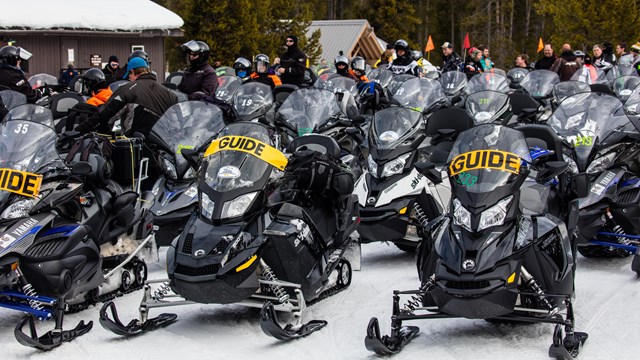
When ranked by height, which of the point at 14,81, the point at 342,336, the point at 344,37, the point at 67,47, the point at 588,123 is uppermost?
the point at 588,123

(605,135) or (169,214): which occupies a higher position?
(605,135)

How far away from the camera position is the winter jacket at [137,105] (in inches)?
414

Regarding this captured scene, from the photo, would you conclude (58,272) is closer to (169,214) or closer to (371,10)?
(169,214)

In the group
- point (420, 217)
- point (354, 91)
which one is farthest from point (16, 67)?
point (420, 217)

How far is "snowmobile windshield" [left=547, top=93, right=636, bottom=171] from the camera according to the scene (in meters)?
9.72

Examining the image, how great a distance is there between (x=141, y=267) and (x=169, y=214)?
2.03 ft

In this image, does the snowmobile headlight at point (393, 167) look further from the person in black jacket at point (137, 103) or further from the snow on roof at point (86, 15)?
the snow on roof at point (86, 15)

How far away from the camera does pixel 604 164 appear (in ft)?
31.9

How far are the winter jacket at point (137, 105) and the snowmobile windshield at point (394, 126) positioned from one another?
2188mm

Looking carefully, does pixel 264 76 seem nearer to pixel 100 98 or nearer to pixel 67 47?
pixel 100 98

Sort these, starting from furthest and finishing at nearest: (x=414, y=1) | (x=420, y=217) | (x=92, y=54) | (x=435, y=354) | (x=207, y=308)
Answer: (x=414, y=1) < (x=92, y=54) < (x=420, y=217) < (x=207, y=308) < (x=435, y=354)

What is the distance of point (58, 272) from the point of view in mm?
7680

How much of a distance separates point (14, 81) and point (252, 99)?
132 inches

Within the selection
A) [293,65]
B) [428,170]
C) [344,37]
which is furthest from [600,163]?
[344,37]
